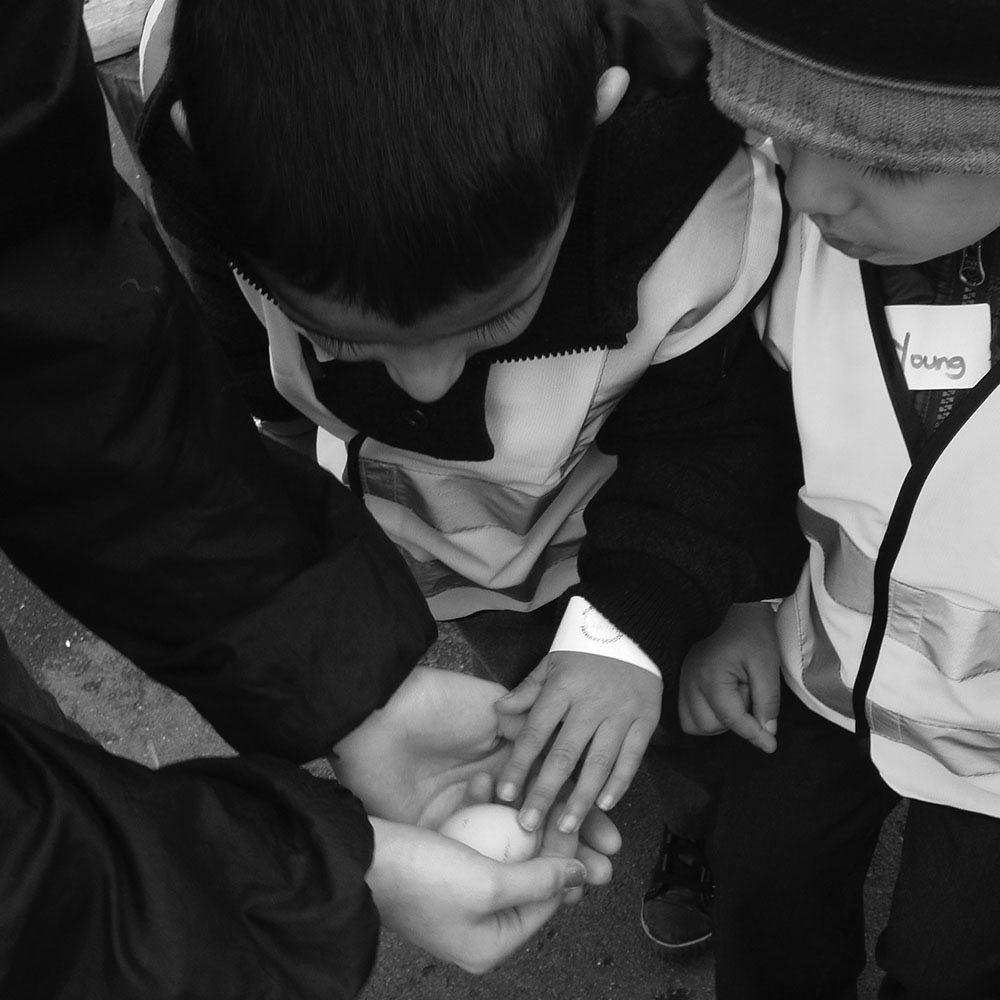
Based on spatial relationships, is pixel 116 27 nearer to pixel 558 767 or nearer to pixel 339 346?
pixel 339 346

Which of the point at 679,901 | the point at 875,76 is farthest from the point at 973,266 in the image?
the point at 679,901

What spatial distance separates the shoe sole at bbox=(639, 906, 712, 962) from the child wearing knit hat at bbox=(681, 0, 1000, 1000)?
0.82 ft

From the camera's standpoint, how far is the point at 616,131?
55.2 inches

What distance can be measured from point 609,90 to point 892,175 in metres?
0.29

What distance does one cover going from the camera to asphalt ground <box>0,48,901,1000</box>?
211cm

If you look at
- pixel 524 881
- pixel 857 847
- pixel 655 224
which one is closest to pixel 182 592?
pixel 524 881

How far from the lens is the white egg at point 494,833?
1604 mm

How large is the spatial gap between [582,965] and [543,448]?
3.12ft

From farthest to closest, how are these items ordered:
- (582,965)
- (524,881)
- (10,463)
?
(582,965), (524,881), (10,463)

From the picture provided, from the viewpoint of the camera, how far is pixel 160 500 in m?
1.43

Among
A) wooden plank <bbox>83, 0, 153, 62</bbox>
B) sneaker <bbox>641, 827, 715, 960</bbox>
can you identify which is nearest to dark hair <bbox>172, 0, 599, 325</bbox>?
sneaker <bbox>641, 827, 715, 960</bbox>

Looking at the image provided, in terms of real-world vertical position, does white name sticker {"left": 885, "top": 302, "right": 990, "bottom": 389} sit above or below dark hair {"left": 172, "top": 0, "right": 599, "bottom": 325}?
below

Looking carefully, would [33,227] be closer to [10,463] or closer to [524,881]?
[10,463]

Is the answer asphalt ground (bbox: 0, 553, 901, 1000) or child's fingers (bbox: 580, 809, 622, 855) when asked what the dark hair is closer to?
child's fingers (bbox: 580, 809, 622, 855)
